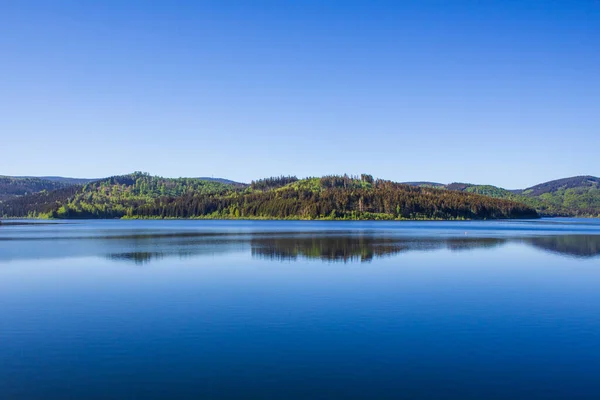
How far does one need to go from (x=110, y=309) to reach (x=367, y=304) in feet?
45.5

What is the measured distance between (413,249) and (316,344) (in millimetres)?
45863

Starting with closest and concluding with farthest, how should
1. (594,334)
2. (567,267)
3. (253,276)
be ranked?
(594,334) → (253,276) → (567,267)

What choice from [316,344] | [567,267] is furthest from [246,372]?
[567,267]

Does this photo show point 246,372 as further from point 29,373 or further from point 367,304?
point 367,304

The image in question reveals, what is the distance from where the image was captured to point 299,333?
22.1 metres

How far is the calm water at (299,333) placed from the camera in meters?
15.9

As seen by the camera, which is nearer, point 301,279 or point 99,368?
point 99,368

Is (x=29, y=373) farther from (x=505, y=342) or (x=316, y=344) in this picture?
(x=505, y=342)

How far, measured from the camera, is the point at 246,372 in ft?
55.7

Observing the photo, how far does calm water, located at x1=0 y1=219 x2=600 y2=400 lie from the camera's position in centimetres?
1588

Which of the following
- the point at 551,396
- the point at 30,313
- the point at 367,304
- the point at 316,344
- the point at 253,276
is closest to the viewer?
the point at 551,396

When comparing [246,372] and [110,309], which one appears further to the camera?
[110,309]

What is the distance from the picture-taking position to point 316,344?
2023 cm

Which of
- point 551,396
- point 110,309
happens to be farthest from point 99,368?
point 551,396
